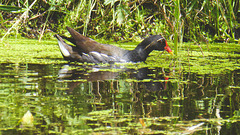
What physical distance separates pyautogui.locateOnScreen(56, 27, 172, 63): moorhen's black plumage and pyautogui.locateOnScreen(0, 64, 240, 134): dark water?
575 mm

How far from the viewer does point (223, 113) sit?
113 inches

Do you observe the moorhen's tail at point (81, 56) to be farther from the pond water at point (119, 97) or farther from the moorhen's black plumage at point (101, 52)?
the pond water at point (119, 97)

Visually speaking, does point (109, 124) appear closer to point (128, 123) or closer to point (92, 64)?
point (128, 123)

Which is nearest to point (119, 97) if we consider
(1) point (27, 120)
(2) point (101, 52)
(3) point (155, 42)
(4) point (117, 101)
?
(4) point (117, 101)

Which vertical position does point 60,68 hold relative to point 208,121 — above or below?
above

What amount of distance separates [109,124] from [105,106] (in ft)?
1.46

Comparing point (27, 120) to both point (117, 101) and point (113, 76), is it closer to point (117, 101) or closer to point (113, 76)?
point (117, 101)

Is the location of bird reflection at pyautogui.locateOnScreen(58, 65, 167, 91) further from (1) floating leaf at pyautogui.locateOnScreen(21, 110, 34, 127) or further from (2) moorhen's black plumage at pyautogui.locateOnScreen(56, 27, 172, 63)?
(1) floating leaf at pyautogui.locateOnScreen(21, 110, 34, 127)

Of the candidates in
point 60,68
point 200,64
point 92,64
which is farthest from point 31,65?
point 200,64

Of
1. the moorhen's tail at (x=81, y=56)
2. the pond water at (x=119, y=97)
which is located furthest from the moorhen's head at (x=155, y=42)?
the moorhen's tail at (x=81, y=56)

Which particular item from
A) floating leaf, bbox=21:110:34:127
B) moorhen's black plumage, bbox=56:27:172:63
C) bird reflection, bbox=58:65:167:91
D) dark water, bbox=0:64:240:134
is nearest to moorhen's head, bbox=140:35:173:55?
moorhen's black plumage, bbox=56:27:172:63

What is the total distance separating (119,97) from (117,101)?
0.15 metres

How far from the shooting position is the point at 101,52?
5.27 metres

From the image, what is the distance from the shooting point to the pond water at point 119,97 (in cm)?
247
